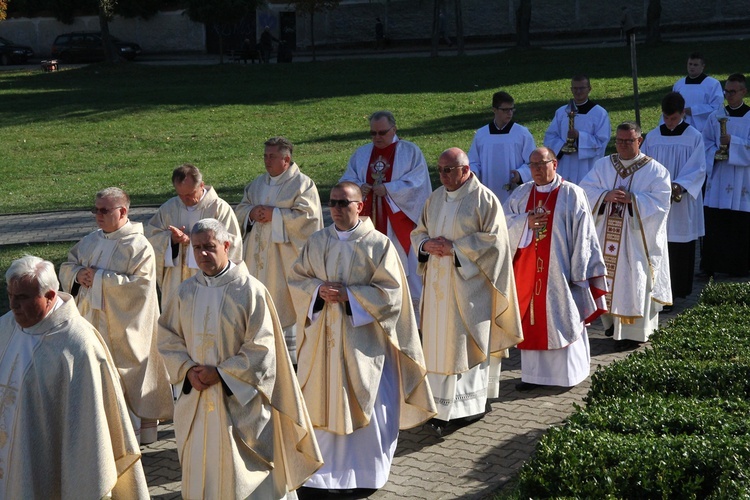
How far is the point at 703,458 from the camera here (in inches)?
248

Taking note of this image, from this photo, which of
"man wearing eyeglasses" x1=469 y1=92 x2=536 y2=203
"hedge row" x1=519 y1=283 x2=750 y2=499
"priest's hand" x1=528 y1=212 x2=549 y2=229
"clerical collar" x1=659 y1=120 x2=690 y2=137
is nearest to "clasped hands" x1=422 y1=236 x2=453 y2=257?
"priest's hand" x1=528 y1=212 x2=549 y2=229

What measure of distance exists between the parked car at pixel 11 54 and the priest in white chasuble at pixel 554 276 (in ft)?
137

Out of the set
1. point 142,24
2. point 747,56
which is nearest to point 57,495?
point 747,56

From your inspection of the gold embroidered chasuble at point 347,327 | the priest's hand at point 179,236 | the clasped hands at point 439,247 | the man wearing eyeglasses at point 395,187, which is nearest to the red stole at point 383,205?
the man wearing eyeglasses at point 395,187

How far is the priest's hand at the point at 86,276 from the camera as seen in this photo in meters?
8.30

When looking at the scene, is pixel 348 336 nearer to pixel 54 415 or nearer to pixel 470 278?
pixel 470 278

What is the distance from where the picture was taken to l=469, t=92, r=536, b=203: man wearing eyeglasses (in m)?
11.8

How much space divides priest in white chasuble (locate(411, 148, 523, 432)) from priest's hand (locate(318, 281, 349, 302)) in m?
1.47

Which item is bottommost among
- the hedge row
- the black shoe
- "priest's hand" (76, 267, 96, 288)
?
the black shoe

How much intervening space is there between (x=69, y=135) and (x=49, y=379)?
2242 cm

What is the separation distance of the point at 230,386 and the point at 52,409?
1.11 metres

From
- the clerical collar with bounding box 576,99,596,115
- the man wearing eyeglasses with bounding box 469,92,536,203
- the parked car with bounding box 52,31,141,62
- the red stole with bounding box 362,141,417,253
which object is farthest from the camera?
the parked car with bounding box 52,31,141,62

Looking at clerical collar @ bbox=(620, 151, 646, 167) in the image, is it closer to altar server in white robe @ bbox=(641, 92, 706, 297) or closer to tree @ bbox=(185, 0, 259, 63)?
altar server in white robe @ bbox=(641, 92, 706, 297)

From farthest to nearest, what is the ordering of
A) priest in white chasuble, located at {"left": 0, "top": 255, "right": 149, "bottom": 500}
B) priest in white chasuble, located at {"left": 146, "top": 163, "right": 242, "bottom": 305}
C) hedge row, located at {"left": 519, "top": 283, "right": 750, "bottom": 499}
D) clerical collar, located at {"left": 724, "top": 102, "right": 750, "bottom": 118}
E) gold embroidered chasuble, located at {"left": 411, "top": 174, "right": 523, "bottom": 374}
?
clerical collar, located at {"left": 724, "top": 102, "right": 750, "bottom": 118}, priest in white chasuble, located at {"left": 146, "top": 163, "right": 242, "bottom": 305}, gold embroidered chasuble, located at {"left": 411, "top": 174, "right": 523, "bottom": 374}, hedge row, located at {"left": 519, "top": 283, "right": 750, "bottom": 499}, priest in white chasuble, located at {"left": 0, "top": 255, "right": 149, "bottom": 500}
